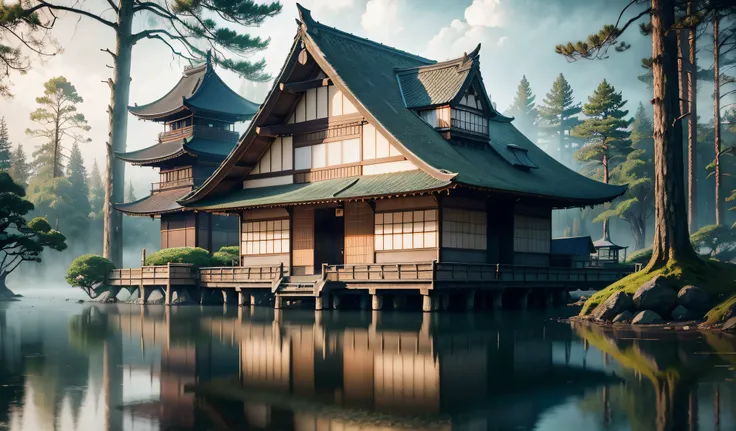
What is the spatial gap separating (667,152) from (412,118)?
1330 centimetres

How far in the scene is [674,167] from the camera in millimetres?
27484

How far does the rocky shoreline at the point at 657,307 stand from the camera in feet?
80.4

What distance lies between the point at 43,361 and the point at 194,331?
730 cm

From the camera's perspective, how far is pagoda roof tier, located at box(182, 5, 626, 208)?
114 ft

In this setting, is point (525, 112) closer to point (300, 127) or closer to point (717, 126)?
point (717, 126)

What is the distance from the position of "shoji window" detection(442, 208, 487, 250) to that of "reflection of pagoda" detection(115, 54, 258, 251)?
23.4 m

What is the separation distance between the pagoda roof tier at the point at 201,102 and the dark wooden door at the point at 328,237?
2013cm

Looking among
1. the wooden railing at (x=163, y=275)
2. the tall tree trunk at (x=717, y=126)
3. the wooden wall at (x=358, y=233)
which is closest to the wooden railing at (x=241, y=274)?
the wooden railing at (x=163, y=275)

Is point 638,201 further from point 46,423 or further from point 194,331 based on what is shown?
point 46,423

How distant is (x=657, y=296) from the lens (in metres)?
25.3

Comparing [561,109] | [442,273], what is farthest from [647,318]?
[561,109]

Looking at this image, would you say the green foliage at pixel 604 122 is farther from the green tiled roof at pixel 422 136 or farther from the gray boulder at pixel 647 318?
the gray boulder at pixel 647 318

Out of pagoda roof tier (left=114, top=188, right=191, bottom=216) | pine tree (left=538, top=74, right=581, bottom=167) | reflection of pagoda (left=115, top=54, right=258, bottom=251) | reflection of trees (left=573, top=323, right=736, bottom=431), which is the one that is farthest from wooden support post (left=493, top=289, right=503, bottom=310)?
pine tree (left=538, top=74, right=581, bottom=167)

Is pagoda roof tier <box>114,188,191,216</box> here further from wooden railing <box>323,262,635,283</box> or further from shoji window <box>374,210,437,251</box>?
wooden railing <box>323,262,635,283</box>
